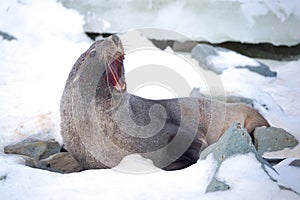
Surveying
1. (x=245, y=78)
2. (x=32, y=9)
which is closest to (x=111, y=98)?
(x=245, y=78)

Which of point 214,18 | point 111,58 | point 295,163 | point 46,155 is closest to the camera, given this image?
point 295,163

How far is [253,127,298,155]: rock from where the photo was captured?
383cm

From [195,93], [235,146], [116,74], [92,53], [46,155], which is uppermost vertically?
[92,53]

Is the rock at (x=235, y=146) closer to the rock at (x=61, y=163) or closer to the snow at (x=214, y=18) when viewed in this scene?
the rock at (x=61, y=163)

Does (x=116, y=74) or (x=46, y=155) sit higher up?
(x=116, y=74)

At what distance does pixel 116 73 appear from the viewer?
315 centimetres

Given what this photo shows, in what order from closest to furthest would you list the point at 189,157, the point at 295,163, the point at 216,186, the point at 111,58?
the point at 216,186 < the point at 295,163 < the point at 111,58 < the point at 189,157

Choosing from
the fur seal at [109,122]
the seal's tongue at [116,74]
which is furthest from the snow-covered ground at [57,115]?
the seal's tongue at [116,74]

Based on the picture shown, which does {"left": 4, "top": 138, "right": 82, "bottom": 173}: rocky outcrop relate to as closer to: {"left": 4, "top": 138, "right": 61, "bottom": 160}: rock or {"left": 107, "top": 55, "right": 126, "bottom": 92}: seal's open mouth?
{"left": 4, "top": 138, "right": 61, "bottom": 160}: rock

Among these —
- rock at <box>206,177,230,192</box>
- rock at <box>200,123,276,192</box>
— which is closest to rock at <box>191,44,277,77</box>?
rock at <box>200,123,276,192</box>

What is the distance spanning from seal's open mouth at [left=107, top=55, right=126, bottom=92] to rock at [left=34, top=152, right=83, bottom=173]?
62 centimetres

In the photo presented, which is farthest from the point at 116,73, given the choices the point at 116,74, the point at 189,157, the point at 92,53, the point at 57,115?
the point at 57,115

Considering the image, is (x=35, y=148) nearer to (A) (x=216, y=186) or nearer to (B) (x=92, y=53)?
(B) (x=92, y=53)

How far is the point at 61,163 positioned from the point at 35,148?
367 mm
